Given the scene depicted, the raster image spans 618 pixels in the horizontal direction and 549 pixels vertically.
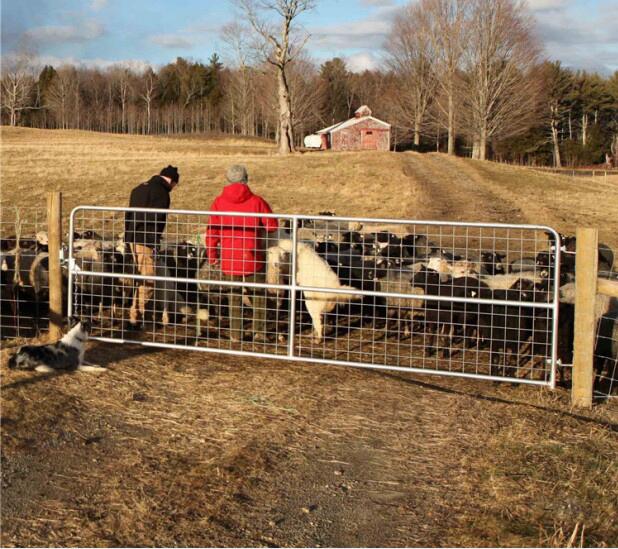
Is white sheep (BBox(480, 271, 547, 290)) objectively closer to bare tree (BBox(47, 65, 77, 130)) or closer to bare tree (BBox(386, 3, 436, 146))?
bare tree (BBox(386, 3, 436, 146))

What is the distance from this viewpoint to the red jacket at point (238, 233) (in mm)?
9031

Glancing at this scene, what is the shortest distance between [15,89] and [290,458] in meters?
113

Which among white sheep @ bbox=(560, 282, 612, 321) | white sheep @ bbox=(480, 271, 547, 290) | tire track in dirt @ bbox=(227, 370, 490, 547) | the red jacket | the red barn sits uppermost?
the red barn

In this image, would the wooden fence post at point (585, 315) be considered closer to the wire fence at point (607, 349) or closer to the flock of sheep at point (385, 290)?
the flock of sheep at point (385, 290)

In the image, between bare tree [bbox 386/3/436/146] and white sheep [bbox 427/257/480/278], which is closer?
white sheep [bbox 427/257/480/278]

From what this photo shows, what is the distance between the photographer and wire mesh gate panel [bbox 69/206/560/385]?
8.95 meters

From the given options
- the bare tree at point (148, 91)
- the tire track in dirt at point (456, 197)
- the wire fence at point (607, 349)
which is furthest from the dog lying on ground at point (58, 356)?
the bare tree at point (148, 91)

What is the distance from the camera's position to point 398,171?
36562 millimetres

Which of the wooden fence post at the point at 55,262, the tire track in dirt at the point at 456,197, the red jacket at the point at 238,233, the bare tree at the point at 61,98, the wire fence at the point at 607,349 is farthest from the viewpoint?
the bare tree at the point at 61,98

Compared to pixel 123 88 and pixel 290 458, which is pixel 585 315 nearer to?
pixel 290 458

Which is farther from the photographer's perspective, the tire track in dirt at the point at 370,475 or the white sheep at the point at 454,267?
the white sheep at the point at 454,267

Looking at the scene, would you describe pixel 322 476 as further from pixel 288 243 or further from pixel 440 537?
pixel 288 243

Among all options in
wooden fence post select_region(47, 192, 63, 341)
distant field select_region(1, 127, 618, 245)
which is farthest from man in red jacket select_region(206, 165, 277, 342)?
distant field select_region(1, 127, 618, 245)

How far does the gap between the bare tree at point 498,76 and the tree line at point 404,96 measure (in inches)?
3.8
